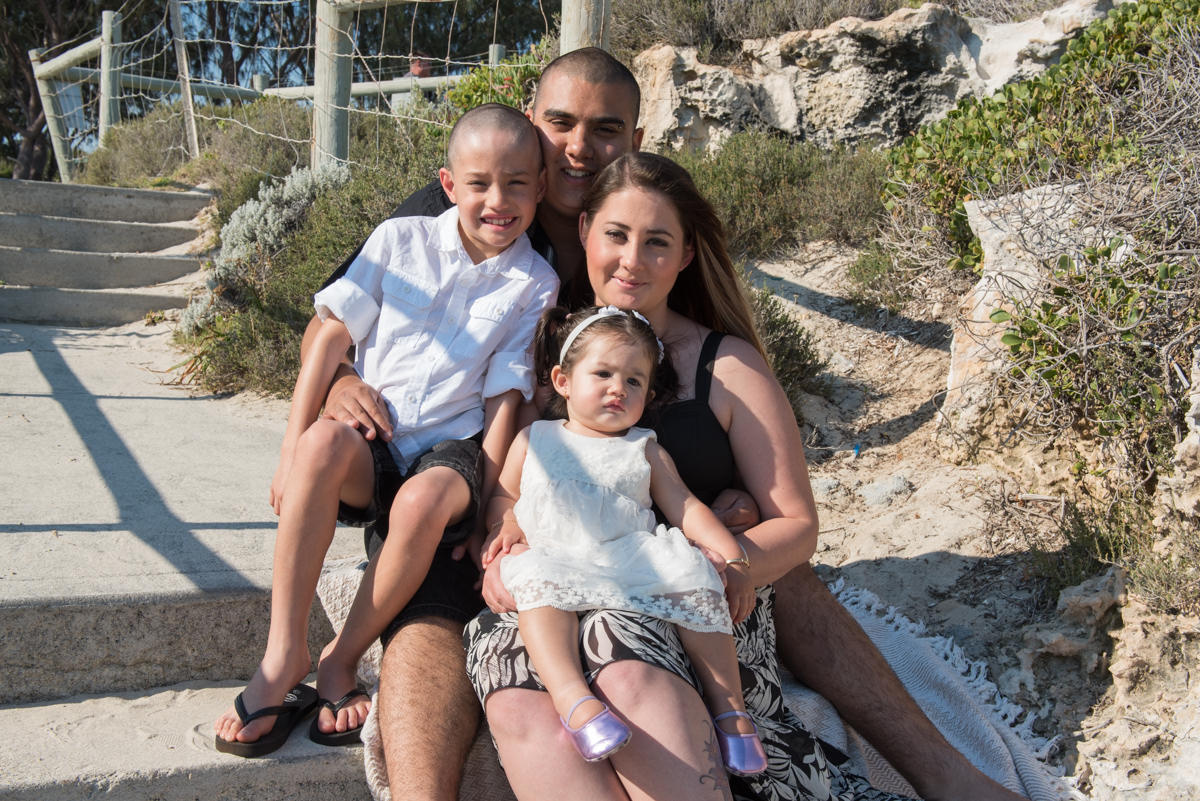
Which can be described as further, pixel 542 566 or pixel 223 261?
pixel 223 261

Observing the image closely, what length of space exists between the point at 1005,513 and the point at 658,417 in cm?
182

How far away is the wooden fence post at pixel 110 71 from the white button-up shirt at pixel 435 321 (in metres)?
10.1

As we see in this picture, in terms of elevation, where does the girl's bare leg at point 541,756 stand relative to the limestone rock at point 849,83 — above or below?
below

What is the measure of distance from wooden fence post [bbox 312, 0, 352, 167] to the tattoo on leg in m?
5.86

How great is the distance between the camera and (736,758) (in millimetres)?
1951

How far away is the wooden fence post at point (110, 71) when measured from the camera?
1074cm

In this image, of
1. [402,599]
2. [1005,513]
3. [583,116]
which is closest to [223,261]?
[583,116]

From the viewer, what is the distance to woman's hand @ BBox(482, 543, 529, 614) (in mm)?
2154

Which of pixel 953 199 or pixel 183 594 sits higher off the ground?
pixel 953 199

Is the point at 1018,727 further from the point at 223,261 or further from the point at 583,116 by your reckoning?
the point at 223,261

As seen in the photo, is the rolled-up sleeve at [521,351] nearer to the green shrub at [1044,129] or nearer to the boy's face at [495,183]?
the boy's face at [495,183]

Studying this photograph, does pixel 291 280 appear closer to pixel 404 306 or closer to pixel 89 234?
pixel 89 234

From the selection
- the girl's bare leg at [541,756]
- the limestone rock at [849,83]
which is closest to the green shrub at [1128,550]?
the girl's bare leg at [541,756]

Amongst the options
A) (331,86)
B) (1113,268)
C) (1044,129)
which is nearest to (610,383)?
(1113,268)
